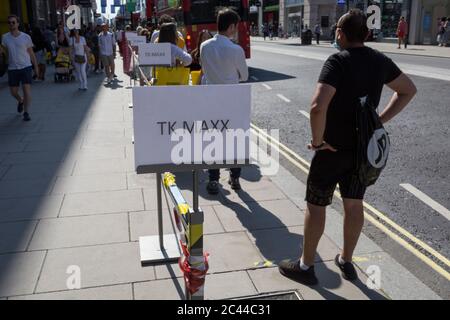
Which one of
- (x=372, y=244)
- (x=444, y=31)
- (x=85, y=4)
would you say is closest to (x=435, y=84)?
(x=372, y=244)

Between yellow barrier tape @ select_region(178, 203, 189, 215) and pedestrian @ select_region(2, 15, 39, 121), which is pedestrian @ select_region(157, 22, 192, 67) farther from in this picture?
yellow barrier tape @ select_region(178, 203, 189, 215)

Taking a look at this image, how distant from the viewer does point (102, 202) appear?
5148 millimetres

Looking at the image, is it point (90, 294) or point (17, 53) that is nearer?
point (90, 294)

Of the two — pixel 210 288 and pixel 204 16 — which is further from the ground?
pixel 204 16

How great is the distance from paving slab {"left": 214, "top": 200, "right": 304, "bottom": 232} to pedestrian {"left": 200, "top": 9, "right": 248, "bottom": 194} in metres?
1.37

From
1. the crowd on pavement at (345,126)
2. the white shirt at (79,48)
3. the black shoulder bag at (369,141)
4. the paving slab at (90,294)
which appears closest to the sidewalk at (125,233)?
the paving slab at (90,294)

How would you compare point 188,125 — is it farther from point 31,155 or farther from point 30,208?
point 31,155

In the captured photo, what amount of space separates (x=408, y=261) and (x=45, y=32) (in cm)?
1988

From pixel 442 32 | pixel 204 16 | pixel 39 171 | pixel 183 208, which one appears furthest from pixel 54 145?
pixel 442 32

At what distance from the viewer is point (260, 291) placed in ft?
11.1

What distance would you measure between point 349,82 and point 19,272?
111 inches

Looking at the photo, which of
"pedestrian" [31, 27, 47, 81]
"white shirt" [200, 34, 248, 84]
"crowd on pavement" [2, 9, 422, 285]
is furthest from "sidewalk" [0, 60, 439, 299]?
"pedestrian" [31, 27, 47, 81]

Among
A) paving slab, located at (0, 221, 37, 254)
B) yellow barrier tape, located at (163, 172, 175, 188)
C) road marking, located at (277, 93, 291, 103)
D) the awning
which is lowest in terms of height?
paving slab, located at (0, 221, 37, 254)

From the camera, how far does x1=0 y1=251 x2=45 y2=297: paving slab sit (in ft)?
11.2
